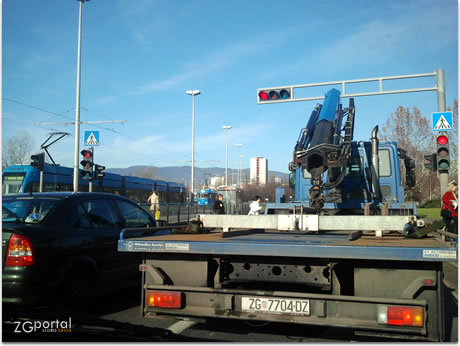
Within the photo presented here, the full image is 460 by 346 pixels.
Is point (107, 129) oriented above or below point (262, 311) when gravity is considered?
above

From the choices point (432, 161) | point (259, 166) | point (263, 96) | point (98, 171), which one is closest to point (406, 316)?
point (432, 161)

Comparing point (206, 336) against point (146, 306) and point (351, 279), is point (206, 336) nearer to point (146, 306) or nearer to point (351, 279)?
point (146, 306)

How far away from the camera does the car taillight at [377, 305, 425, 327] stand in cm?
353

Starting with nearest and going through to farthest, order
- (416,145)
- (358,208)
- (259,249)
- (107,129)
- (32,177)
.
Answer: (259,249), (358,208), (32,177), (107,129), (416,145)

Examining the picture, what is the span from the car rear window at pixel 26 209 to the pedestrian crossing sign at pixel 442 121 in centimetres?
1059

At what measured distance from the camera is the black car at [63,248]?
4.71 metres

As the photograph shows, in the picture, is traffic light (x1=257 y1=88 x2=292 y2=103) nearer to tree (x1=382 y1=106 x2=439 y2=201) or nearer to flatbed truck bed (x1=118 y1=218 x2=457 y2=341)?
flatbed truck bed (x1=118 y1=218 x2=457 y2=341)

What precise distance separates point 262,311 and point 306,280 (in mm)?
499

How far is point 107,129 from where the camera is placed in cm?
3077

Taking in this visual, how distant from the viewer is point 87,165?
15516mm

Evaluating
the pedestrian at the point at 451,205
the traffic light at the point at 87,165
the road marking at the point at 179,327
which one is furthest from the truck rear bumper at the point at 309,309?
the traffic light at the point at 87,165

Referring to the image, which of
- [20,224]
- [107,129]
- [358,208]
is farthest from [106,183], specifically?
[20,224]

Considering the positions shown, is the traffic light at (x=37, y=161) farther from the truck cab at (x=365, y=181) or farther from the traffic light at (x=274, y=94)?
the truck cab at (x=365, y=181)

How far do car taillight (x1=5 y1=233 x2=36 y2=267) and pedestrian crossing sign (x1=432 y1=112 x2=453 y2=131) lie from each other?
11.2 metres
